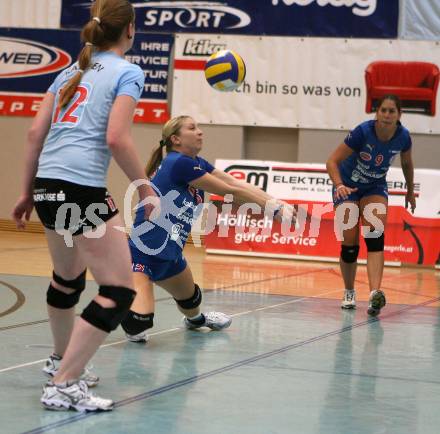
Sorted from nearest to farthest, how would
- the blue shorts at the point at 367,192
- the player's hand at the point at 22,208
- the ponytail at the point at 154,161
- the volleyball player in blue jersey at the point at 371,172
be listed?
the player's hand at the point at 22,208 < the ponytail at the point at 154,161 < the volleyball player in blue jersey at the point at 371,172 < the blue shorts at the point at 367,192

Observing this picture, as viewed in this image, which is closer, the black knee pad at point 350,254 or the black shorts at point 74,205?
the black shorts at point 74,205

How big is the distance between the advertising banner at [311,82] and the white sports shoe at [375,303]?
7288mm

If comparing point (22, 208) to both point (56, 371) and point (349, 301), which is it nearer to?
point (56, 371)

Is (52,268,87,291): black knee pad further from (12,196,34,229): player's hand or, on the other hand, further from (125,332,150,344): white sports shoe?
(125,332,150,344): white sports shoe

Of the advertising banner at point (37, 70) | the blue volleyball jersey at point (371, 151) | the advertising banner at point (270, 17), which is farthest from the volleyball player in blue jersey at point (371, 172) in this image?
the advertising banner at point (37, 70)

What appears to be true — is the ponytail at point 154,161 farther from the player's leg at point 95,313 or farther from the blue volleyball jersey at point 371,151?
the blue volleyball jersey at point 371,151

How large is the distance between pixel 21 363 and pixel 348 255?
3878 millimetres

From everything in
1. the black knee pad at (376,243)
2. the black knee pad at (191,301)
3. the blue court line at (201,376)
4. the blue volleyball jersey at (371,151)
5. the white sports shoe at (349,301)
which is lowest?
the blue court line at (201,376)

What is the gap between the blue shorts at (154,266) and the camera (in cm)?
602

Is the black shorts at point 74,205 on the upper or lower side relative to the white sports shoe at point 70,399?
upper

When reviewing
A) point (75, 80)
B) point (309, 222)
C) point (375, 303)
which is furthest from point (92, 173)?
point (309, 222)

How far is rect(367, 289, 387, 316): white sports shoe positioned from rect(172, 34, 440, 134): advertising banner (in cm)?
729

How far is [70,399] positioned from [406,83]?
11378mm

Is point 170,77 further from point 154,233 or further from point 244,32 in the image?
point 154,233
